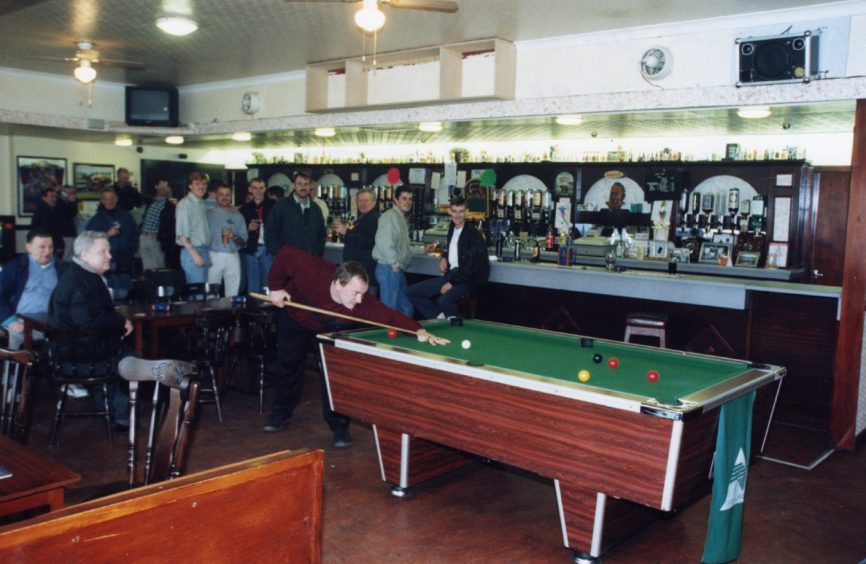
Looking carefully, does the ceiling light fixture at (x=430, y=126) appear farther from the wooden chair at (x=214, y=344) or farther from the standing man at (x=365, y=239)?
the wooden chair at (x=214, y=344)

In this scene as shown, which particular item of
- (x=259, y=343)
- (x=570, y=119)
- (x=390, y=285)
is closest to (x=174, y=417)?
(x=259, y=343)

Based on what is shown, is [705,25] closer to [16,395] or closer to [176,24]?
[176,24]

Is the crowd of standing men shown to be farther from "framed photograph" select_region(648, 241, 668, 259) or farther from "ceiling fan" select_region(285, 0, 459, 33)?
"framed photograph" select_region(648, 241, 668, 259)

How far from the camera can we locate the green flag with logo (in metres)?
3.21

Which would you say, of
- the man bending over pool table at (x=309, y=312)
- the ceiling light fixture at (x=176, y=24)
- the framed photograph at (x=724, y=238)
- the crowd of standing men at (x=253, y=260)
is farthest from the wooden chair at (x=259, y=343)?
the framed photograph at (x=724, y=238)

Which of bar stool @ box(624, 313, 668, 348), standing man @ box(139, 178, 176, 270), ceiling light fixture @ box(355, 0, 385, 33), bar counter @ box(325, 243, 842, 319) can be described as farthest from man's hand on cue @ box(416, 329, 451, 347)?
standing man @ box(139, 178, 176, 270)

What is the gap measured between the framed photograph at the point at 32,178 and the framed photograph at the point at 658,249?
9208 millimetres

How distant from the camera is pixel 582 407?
125 inches

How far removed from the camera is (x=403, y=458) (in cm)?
431

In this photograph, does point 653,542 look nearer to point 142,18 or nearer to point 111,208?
point 142,18

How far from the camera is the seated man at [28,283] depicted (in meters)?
5.65

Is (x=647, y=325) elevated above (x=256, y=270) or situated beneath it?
situated beneath

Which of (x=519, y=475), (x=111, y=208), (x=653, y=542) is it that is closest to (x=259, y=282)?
(x=111, y=208)

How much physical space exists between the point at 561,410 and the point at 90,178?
11.8 meters
